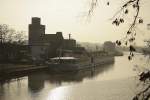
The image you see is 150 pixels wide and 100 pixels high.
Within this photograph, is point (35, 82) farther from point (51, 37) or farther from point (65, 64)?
point (51, 37)

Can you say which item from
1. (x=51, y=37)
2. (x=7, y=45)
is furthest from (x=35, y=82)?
(x=51, y=37)

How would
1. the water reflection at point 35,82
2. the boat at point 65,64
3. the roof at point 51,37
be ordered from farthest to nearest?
the roof at point 51,37 < the boat at point 65,64 < the water reflection at point 35,82

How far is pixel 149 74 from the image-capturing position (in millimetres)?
2572

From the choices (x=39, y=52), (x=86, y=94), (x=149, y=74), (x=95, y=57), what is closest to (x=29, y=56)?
(x=39, y=52)

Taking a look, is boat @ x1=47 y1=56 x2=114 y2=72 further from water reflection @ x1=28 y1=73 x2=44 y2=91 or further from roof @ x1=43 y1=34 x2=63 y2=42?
roof @ x1=43 y1=34 x2=63 y2=42

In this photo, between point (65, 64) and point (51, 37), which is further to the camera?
point (51, 37)

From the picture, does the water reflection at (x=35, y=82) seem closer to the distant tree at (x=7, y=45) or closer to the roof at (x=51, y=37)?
the distant tree at (x=7, y=45)

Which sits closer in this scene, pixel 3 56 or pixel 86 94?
pixel 86 94

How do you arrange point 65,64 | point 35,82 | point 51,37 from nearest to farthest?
point 35,82, point 65,64, point 51,37

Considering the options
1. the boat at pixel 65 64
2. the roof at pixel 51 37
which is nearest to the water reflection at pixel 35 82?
the boat at pixel 65 64

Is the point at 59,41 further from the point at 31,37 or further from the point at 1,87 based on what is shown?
the point at 1,87

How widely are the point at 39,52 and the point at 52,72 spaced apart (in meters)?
7.88

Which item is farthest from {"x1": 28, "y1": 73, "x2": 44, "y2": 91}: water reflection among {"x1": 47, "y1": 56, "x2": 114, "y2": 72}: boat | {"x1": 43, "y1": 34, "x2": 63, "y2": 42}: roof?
{"x1": 43, "y1": 34, "x2": 63, "y2": 42}: roof

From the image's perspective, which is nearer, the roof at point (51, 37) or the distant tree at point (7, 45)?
the distant tree at point (7, 45)
